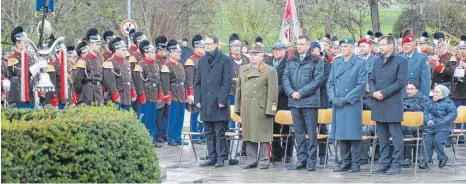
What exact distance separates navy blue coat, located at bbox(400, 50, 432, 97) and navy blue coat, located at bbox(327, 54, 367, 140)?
3.78 feet

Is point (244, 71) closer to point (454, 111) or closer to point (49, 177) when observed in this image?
point (454, 111)

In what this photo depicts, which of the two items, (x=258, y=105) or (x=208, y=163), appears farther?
(x=208, y=163)

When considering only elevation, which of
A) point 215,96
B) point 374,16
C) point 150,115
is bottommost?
point 150,115

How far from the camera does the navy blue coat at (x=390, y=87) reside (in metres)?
15.8

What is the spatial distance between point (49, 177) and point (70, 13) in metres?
30.3

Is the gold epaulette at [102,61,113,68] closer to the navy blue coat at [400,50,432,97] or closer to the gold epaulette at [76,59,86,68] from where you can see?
the gold epaulette at [76,59,86,68]

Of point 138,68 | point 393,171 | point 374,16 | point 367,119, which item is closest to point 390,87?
point 367,119

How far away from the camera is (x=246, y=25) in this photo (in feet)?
143

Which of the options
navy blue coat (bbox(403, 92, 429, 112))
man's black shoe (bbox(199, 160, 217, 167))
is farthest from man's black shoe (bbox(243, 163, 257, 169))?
navy blue coat (bbox(403, 92, 429, 112))

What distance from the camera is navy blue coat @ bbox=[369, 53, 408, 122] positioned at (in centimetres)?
1578

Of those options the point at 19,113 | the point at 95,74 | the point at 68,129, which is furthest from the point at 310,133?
the point at 68,129

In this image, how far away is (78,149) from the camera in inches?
411

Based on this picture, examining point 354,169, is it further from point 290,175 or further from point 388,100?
point 388,100

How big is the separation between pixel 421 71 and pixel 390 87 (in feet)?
4.28
